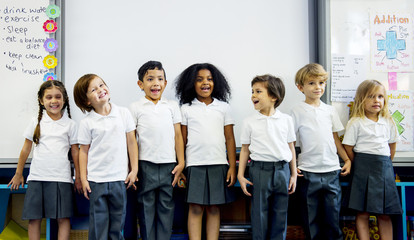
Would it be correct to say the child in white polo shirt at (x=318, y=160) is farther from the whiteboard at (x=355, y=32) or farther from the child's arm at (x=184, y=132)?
the child's arm at (x=184, y=132)

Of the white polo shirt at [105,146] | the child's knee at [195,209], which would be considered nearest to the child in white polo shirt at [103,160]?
the white polo shirt at [105,146]

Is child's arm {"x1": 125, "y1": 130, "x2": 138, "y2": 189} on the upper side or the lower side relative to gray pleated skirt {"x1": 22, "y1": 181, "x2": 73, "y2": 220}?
upper

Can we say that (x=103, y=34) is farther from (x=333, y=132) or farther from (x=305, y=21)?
(x=333, y=132)

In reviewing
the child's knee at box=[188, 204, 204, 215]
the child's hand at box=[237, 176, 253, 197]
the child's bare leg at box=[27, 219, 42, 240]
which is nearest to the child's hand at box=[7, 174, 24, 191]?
the child's bare leg at box=[27, 219, 42, 240]

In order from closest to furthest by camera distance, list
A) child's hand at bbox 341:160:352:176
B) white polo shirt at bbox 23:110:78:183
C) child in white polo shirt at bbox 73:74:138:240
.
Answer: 1. child in white polo shirt at bbox 73:74:138:240
2. white polo shirt at bbox 23:110:78:183
3. child's hand at bbox 341:160:352:176

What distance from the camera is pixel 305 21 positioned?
6.86ft

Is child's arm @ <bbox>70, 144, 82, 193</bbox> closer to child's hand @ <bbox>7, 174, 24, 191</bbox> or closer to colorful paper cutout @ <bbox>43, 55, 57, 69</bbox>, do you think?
child's hand @ <bbox>7, 174, 24, 191</bbox>

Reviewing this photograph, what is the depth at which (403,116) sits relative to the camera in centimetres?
199

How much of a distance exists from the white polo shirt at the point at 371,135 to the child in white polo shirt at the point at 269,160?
0.41 m

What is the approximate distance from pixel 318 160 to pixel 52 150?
1466 millimetres

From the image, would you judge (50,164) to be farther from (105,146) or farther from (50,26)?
(50,26)

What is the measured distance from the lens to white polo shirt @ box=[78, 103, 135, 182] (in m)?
1.60

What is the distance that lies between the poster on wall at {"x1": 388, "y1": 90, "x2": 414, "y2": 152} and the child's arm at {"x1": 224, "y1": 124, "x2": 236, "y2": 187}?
41.4 inches

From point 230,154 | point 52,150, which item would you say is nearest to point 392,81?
point 230,154
